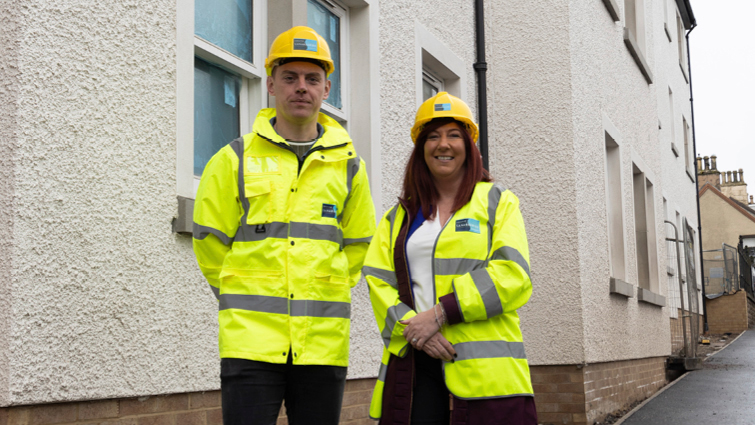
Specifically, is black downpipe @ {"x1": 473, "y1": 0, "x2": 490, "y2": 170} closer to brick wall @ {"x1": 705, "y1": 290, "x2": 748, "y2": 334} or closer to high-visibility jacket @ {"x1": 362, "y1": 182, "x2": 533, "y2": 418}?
high-visibility jacket @ {"x1": 362, "y1": 182, "x2": 533, "y2": 418}

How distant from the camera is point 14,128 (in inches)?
124

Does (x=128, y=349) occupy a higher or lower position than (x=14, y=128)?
lower

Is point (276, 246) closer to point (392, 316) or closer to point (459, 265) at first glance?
point (392, 316)

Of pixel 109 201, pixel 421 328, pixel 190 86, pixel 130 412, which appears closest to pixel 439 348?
pixel 421 328

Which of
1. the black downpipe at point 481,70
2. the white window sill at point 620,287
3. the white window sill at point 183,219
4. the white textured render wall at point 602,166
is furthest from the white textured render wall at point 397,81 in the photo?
the white window sill at point 620,287

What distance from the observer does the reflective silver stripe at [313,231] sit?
3008mm

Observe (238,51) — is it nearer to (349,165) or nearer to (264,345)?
(349,165)

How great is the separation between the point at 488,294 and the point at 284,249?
0.75 m

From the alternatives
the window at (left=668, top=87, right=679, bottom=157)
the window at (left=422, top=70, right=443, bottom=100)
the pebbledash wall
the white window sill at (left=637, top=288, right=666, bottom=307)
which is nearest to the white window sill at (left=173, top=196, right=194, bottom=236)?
the pebbledash wall

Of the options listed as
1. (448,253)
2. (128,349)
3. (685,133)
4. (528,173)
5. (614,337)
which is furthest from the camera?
(685,133)

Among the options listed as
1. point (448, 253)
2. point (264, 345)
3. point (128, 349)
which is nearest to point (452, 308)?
point (448, 253)

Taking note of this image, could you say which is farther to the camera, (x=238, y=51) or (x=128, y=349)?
(x=238, y=51)

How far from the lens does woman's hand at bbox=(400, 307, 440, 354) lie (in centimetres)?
295

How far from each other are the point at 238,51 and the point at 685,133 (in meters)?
18.8
